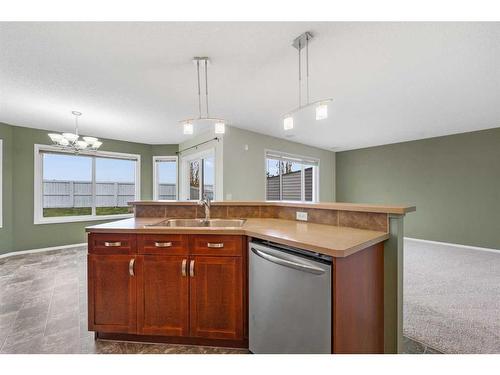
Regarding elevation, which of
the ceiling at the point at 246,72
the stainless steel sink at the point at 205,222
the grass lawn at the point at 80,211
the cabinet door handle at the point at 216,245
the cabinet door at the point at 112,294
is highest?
the ceiling at the point at 246,72

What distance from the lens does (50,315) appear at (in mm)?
2072

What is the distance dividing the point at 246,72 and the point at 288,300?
210 cm

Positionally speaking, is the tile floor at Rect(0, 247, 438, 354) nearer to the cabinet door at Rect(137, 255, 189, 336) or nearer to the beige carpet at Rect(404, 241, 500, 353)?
the cabinet door at Rect(137, 255, 189, 336)

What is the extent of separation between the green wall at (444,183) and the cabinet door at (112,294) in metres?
5.94

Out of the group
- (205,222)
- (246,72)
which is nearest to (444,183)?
(246,72)

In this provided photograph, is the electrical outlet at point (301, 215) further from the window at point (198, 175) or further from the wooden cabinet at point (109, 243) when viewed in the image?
the window at point (198, 175)

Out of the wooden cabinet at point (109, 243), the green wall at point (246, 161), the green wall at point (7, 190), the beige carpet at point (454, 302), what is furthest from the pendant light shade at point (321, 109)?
the green wall at point (7, 190)

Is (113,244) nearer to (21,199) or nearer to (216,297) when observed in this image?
(216,297)

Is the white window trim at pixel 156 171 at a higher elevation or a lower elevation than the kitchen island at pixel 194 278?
higher

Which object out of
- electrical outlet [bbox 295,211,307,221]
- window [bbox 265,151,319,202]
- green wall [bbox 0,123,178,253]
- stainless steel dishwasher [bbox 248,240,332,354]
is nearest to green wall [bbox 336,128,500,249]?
window [bbox 265,151,319,202]

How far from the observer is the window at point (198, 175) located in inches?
177

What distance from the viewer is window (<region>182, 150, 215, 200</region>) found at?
4.50 metres
